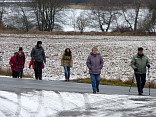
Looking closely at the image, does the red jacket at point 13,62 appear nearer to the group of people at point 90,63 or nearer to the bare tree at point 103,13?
the group of people at point 90,63

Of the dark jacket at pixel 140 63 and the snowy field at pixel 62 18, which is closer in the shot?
the dark jacket at pixel 140 63

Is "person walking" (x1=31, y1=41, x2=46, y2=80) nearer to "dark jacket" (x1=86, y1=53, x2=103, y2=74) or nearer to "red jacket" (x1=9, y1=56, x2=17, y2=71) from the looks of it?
"red jacket" (x1=9, y1=56, x2=17, y2=71)

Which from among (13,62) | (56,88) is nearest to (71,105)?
(56,88)

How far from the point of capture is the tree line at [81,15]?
2404 inches

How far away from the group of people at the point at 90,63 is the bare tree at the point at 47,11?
45.7m

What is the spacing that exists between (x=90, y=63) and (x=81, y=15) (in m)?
54.0

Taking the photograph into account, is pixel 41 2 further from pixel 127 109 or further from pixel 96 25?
pixel 127 109

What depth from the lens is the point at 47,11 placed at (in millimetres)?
65438

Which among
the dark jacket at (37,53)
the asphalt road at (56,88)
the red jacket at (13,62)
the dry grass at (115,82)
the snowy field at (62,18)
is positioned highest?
the snowy field at (62,18)

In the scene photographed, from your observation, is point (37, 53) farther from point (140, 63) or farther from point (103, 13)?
point (103, 13)

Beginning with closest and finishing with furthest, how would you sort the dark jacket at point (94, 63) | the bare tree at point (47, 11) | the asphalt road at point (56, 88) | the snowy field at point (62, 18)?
the dark jacket at point (94, 63), the asphalt road at point (56, 88), the bare tree at point (47, 11), the snowy field at point (62, 18)

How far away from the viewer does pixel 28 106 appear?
891 centimetres

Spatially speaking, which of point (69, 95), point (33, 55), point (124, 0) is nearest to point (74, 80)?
point (33, 55)

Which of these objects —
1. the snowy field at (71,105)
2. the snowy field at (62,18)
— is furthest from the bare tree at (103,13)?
the snowy field at (71,105)
